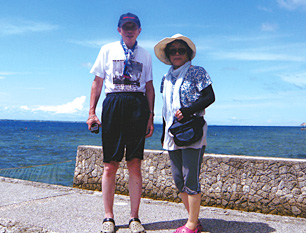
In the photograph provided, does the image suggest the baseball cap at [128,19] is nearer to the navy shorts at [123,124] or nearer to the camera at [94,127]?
the navy shorts at [123,124]

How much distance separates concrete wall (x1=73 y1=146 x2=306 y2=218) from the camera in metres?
4.19

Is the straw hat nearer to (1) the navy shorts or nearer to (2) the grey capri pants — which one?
(1) the navy shorts

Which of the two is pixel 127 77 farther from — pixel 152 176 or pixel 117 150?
pixel 152 176

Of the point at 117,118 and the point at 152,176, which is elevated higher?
the point at 117,118

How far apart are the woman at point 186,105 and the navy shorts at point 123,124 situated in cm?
25

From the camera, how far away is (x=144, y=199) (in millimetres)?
4941

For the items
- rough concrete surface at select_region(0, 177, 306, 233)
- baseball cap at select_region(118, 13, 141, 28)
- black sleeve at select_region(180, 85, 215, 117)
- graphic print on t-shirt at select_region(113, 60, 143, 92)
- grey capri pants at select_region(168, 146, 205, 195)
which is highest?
baseball cap at select_region(118, 13, 141, 28)

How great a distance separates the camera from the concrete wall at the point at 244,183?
4.19 meters

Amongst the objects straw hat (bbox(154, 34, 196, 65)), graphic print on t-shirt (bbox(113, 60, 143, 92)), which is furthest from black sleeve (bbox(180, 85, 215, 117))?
graphic print on t-shirt (bbox(113, 60, 143, 92))

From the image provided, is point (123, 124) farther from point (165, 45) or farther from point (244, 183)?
point (244, 183)

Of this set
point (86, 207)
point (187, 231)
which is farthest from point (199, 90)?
point (86, 207)

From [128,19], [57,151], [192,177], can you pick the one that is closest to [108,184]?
[192,177]

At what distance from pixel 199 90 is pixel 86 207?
2.26m

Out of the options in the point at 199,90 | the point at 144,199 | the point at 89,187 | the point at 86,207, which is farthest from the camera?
the point at 89,187
